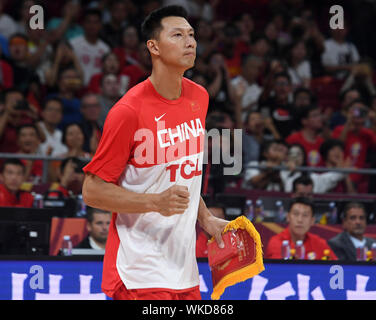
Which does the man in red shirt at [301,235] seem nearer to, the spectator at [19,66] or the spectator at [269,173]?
the spectator at [269,173]

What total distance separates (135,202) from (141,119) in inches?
15.4

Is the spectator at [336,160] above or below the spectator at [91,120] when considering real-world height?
below

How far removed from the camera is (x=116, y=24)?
34.2 ft

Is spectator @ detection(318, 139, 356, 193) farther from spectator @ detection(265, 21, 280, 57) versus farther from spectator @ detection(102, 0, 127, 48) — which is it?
spectator @ detection(102, 0, 127, 48)

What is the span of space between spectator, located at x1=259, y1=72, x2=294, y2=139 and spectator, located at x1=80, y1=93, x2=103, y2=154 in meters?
2.42

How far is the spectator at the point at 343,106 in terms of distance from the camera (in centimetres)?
976

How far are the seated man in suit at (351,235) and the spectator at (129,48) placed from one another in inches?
182

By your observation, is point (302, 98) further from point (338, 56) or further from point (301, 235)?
point (301, 235)

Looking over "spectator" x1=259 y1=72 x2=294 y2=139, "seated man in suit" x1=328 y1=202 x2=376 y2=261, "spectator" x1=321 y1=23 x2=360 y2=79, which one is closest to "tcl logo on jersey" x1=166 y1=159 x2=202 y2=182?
"seated man in suit" x1=328 y1=202 x2=376 y2=261

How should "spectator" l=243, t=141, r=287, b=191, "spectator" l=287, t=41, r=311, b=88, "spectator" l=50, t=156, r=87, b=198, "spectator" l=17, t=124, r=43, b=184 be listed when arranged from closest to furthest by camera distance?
1. "spectator" l=50, t=156, r=87, b=198
2. "spectator" l=17, t=124, r=43, b=184
3. "spectator" l=243, t=141, r=287, b=191
4. "spectator" l=287, t=41, r=311, b=88

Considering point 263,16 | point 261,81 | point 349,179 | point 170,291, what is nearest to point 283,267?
point 170,291

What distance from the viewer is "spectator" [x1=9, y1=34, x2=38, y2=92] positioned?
9.02 m

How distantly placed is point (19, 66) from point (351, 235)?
5009 mm

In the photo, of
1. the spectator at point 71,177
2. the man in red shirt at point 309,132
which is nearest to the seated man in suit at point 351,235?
the man in red shirt at point 309,132
